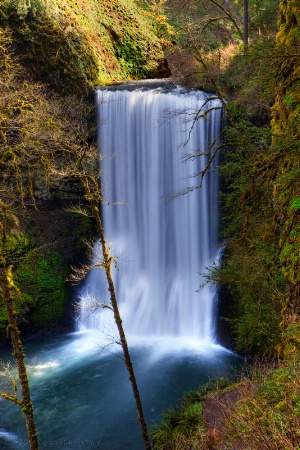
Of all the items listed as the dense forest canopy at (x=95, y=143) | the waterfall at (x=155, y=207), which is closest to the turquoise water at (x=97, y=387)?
the dense forest canopy at (x=95, y=143)

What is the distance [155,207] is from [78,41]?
866cm

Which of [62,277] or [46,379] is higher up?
[62,277]

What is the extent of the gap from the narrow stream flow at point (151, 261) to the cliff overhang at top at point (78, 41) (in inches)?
86.2

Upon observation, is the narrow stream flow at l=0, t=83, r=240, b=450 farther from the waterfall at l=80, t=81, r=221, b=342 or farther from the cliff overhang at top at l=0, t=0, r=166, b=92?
the cliff overhang at top at l=0, t=0, r=166, b=92

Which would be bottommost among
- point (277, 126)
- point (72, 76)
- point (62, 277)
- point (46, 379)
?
point (46, 379)

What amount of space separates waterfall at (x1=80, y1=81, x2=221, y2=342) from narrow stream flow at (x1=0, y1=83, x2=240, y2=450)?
0.04 m

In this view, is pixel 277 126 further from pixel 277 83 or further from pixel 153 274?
pixel 153 274

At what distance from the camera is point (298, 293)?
19.2 ft

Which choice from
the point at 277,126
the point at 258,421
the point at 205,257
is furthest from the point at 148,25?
the point at 258,421

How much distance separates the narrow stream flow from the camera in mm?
13398

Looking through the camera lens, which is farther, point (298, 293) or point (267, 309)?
point (267, 309)

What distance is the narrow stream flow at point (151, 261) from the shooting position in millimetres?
13398

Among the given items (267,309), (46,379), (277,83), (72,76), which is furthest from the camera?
(72,76)

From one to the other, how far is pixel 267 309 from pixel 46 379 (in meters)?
8.07
